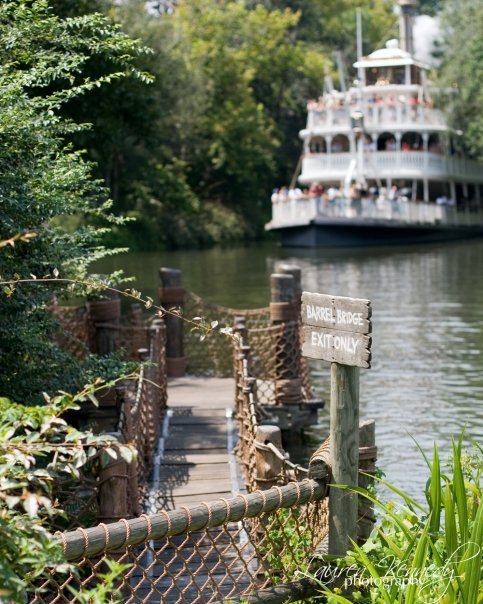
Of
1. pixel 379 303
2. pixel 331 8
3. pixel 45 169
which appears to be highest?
pixel 331 8

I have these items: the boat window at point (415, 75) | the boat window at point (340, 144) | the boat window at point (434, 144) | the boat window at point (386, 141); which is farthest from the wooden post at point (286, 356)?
the boat window at point (415, 75)

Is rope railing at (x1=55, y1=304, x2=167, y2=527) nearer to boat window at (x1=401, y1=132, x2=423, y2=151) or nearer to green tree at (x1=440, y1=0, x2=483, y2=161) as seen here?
green tree at (x1=440, y1=0, x2=483, y2=161)

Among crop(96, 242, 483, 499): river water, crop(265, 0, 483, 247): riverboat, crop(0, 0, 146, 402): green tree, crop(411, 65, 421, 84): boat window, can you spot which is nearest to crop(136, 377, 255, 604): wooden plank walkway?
crop(0, 0, 146, 402): green tree

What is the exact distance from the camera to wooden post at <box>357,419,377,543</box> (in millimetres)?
6109

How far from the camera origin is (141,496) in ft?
29.8

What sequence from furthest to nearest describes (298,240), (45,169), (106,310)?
1. (298,240)
2. (106,310)
3. (45,169)

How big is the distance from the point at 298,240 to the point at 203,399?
1446 inches

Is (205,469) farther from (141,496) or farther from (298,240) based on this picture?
(298,240)

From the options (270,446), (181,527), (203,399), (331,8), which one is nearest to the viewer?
(181,527)

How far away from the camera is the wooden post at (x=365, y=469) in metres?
6.11

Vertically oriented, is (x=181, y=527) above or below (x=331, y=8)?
below

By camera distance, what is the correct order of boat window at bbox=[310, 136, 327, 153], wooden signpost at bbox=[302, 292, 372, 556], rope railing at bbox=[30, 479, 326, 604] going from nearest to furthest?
rope railing at bbox=[30, 479, 326, 604]
wooden signpost at bbox=[302, 292, 372, 556]
boat window at bbox=[310, 136, 327, 153]

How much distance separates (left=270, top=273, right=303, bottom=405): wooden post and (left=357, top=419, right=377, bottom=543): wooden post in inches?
282

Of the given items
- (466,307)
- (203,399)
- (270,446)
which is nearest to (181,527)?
(270,446)
